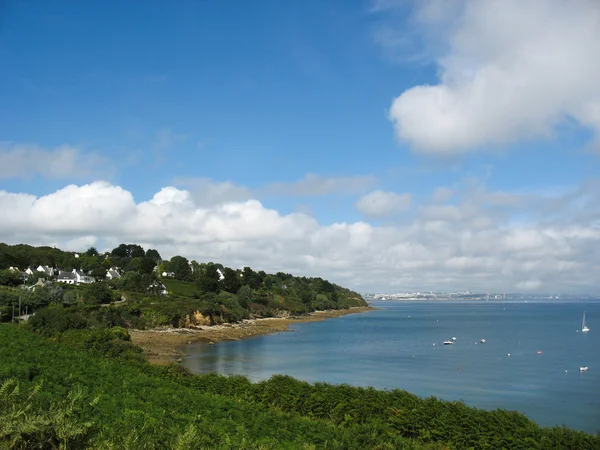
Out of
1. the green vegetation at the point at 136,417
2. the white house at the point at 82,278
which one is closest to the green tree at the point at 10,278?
the white house at the point at 82,278

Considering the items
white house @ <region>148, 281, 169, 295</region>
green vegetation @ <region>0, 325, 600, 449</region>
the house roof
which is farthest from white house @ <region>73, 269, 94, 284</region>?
green vegetation @ <region>0, 325, 600, 449</region>

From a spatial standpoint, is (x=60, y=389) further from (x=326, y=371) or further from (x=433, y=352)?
(x=433, y=352)

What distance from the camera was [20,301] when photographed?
62344mm

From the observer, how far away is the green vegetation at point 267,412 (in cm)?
1259

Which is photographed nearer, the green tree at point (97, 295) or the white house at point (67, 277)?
the green tree at point (97, 295)

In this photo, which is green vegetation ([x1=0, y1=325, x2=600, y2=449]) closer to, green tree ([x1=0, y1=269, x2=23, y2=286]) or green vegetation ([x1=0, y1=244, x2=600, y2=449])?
green vegetation ([x1=0, y1=244, x2=600, y2=449])

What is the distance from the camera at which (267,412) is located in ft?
59.5

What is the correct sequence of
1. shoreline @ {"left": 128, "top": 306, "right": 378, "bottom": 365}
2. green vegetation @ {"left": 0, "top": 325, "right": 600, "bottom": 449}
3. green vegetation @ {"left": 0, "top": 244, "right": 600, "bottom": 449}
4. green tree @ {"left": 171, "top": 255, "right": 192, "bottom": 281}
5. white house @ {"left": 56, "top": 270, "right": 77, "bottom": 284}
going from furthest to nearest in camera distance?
green tree @ {"left": 171, "top": 255, "right": 192, "bottom": 281}
white house @ {"left": 56, "top": 270, "right": 77, "bottom": 284}
shoreline @ {"left": 128, "top": 306, "right": 378, "bottom": 365}
green vegetation @ {"left": 0, "top": 325, "right": 600, "bottom": 449}
green vegetation @ {"left": 0, "top": 244, "right": 600, "bottom": 449}

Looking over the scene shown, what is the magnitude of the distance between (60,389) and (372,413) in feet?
37.8

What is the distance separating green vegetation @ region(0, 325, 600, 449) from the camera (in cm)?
1259

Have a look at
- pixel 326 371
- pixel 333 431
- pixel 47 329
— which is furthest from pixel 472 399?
pixel 47 329

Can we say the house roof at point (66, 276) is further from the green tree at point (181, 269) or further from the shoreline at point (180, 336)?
the shoreline at point (180, 336)

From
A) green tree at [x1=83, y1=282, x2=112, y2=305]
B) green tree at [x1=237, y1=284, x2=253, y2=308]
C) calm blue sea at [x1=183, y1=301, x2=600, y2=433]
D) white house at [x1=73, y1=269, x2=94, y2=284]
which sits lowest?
calm blue sea at [x1=183, y1=301, x2=600, y2=433]

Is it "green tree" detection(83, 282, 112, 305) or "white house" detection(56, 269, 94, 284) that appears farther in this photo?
"white house" detection(56, 269, 94, 284)
